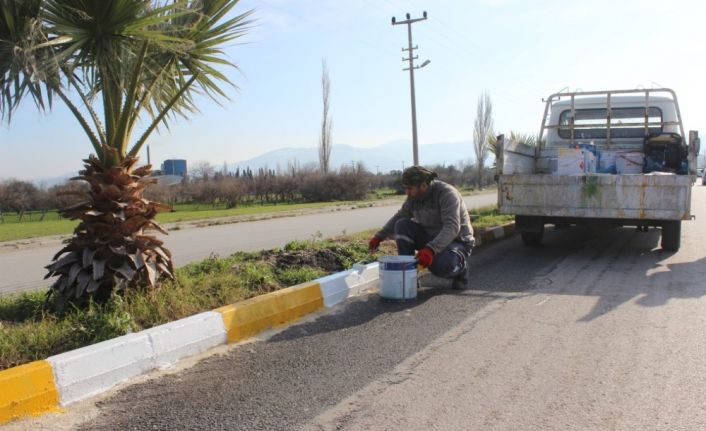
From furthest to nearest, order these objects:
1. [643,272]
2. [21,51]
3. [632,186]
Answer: [632,186] < [643,272] < [21,51]

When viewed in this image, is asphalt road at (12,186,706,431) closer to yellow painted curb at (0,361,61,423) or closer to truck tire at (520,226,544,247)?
yellow painted curb at (0,361,61,423)

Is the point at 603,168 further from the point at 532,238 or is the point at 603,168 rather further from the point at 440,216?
the point at 440,216

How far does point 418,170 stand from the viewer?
6.18 metres

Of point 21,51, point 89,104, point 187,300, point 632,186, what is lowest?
point 187,300

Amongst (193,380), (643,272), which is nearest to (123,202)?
(193,380)

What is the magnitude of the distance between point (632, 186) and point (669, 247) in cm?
150

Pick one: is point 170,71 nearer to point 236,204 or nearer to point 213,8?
point 213,8

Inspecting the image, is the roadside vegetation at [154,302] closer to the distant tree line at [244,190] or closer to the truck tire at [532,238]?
the truck tire at [532,238]

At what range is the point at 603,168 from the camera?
9.63m

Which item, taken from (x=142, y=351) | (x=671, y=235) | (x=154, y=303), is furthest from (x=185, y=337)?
(x=671, y=235)

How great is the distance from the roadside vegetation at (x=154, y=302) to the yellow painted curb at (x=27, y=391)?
0.34m

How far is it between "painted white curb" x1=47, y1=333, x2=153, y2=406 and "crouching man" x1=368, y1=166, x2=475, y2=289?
111 inches

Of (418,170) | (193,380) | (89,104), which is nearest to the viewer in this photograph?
(193,380)

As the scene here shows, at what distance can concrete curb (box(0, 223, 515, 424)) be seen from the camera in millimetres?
3254
